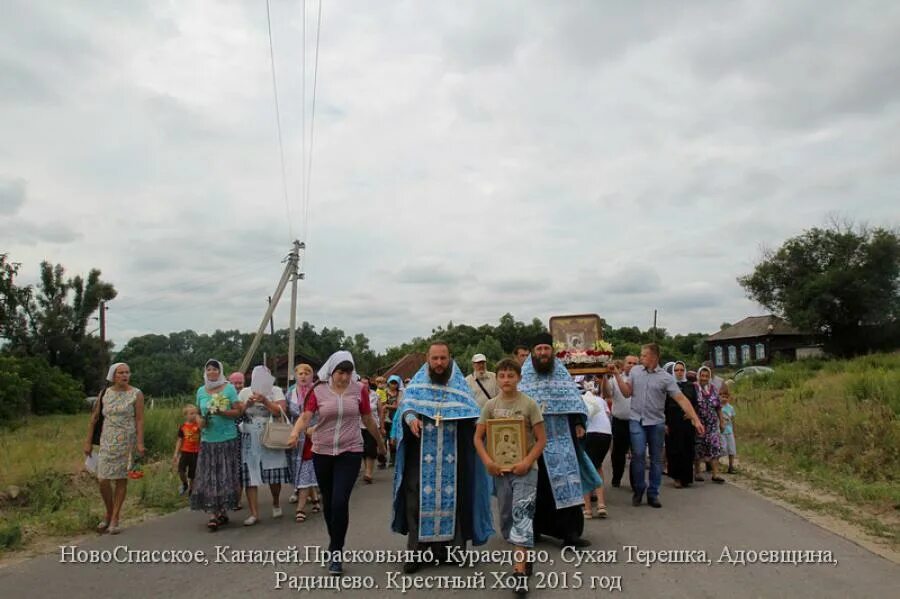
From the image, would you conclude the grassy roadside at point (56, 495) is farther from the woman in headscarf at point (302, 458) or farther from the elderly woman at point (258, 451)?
the woman in headscarf at point (302, 458)

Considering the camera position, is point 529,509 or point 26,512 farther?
point 26,512

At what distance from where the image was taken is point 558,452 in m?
6.82

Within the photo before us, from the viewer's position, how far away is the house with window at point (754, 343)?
6412 centimetres

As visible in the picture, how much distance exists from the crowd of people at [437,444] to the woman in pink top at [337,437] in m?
0.01

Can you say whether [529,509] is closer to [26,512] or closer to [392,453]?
[26,512]

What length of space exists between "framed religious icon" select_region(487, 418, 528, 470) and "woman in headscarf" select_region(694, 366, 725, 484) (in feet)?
22.7

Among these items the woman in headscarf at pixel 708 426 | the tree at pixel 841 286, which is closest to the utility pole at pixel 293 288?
the woman in headscarf at pixel 708 426

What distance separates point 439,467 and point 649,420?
3687 mm

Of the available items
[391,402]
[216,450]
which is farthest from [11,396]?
[216,450]

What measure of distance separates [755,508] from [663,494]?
150 cm

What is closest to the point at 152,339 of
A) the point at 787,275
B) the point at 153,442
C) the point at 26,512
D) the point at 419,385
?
the point at 787,275

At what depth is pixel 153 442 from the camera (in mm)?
17125

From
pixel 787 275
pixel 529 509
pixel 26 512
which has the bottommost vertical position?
pixel 26 512

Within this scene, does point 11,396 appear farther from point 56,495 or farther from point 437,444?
point 437,444
